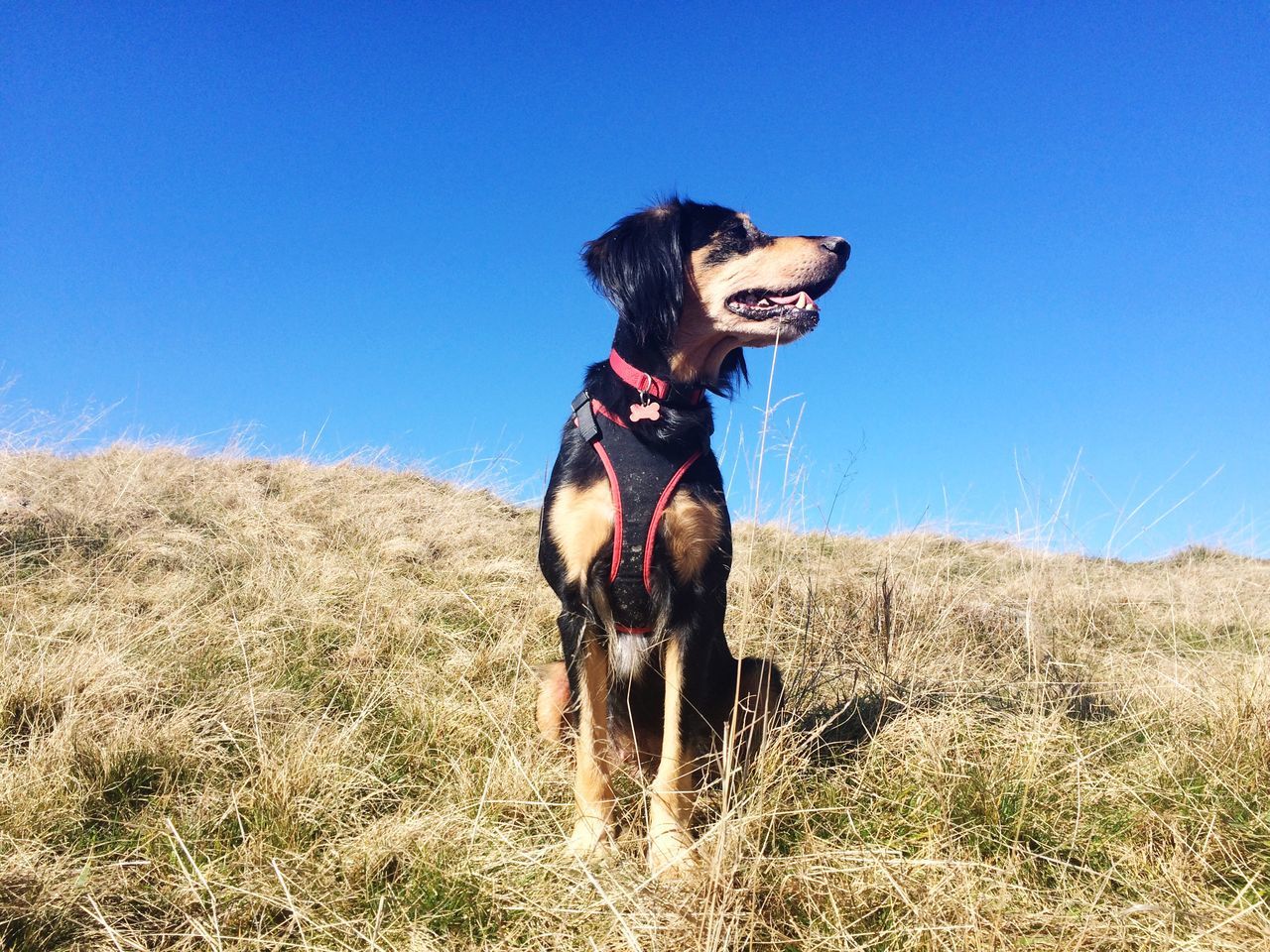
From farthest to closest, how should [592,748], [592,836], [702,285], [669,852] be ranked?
[702,285], [592,748], [592,836], [669,852]

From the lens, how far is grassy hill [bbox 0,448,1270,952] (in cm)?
192

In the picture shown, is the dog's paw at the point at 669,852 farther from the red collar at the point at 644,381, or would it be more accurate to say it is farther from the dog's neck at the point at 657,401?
the red collar at the point at 644,381

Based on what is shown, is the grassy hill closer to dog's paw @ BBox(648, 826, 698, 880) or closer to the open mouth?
dog's paw @ BBox(648, 826, 698, 880)

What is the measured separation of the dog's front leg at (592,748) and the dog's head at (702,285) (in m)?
1.06

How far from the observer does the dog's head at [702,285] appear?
2867mm

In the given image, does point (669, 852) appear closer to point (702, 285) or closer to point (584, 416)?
point (584, 416)

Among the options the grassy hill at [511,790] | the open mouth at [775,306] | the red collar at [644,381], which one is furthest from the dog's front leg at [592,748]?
the open mouth at [775,306]

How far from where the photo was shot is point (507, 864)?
→ 2.14 meters

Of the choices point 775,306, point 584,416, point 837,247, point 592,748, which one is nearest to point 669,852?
point 592,748

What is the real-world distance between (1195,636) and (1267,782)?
4.22 meters

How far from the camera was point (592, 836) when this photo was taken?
2.50 meters

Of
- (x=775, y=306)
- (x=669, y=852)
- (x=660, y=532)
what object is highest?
(x=775, y=306)

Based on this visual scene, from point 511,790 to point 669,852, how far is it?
57 centimetres

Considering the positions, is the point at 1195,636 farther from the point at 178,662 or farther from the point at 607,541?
the point at 178,662
